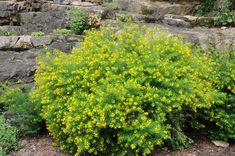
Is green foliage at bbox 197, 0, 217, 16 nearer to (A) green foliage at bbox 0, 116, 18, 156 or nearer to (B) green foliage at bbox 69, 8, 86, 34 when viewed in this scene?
(B) green foliage at bbox 69, 8, 86, 34

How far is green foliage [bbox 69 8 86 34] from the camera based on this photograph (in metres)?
8.01

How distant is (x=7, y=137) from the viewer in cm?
503

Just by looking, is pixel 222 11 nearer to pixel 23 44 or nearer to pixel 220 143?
pixel 220 143

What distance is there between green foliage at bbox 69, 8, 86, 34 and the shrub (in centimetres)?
311

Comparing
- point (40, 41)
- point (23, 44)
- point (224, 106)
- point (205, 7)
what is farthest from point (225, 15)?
point (23, 44)

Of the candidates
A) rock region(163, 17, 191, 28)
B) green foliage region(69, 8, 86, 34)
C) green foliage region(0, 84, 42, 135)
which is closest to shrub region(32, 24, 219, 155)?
green foliage region(0, 84, 42, 135)

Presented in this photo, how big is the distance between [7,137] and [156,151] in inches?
89.4

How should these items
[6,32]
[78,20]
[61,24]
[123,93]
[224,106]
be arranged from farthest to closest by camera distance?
[61,24]
[6,32]
[78,20]
[224,106]
[123,93]

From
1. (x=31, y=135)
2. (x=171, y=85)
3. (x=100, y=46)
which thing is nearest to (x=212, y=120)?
(x=171, y=85)

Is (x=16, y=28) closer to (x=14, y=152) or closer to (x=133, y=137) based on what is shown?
(x=14, y=152)

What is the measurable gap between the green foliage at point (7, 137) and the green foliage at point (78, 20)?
135 inches

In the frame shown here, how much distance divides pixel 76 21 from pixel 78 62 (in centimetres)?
371

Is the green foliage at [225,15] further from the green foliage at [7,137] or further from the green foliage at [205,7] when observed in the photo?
the green foliage at [7,137]

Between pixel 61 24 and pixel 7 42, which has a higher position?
pixel 61 24
